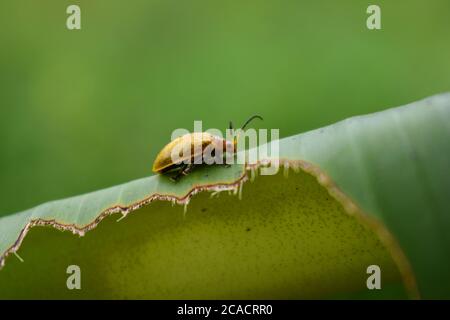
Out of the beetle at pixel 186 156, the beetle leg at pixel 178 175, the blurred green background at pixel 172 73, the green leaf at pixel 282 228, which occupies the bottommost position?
the green leaf at pixel 282 228

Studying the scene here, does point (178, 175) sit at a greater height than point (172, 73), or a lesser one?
lesser

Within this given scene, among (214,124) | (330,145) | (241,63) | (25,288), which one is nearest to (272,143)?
(330,145)

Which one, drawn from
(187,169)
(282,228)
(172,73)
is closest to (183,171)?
(187,169)

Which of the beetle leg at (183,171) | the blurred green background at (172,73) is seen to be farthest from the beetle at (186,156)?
the blurred green background at (172,73)

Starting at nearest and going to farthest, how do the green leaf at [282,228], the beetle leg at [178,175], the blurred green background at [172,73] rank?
the green leaf at [282,228] → the beetle leg at [178,175] → the blurred green background at [172,73]

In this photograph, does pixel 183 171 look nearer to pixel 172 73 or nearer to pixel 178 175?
pixel 178 175

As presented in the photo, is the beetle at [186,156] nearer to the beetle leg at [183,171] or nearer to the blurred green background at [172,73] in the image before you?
the beetle leg at [183,171]
